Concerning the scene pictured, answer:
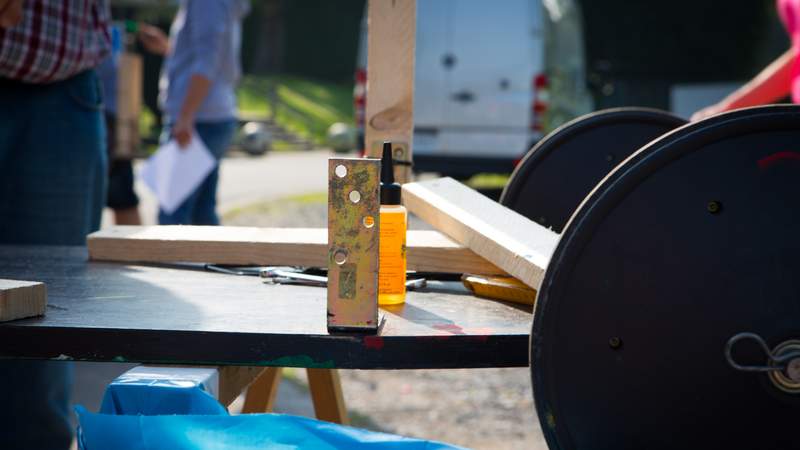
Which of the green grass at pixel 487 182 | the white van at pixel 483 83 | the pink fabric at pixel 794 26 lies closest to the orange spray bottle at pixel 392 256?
the pink fabric at pixel 794 26

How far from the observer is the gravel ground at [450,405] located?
3.93m

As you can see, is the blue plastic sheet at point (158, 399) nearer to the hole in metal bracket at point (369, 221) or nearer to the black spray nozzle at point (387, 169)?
the hole in metal bracket at point (369, 221)

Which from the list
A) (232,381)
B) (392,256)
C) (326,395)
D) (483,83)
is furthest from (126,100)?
(483,83)

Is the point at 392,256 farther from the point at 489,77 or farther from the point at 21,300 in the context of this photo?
the point at 489,77

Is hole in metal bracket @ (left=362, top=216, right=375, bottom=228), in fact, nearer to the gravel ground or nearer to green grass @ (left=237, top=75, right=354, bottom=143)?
the gravel ground

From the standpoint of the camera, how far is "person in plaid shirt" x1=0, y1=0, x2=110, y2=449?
7.93 feet

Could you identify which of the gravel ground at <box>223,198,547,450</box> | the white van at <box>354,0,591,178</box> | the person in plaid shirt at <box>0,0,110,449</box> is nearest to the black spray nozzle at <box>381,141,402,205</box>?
the person in plaid shirt at <box>0,0,110,449</box>

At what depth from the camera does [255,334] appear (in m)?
1.39

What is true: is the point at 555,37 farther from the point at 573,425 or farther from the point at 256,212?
the point at 573,425

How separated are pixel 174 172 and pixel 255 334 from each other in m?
3.75

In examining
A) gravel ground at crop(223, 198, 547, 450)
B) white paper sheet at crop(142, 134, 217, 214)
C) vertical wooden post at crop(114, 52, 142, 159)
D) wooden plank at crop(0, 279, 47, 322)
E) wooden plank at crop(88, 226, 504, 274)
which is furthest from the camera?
vertical wooden post at crop(114, 52, 142, 159)

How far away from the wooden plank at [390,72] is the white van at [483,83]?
907 cm

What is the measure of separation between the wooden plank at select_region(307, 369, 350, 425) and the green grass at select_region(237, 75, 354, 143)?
25028mm

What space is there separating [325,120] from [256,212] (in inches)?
772
